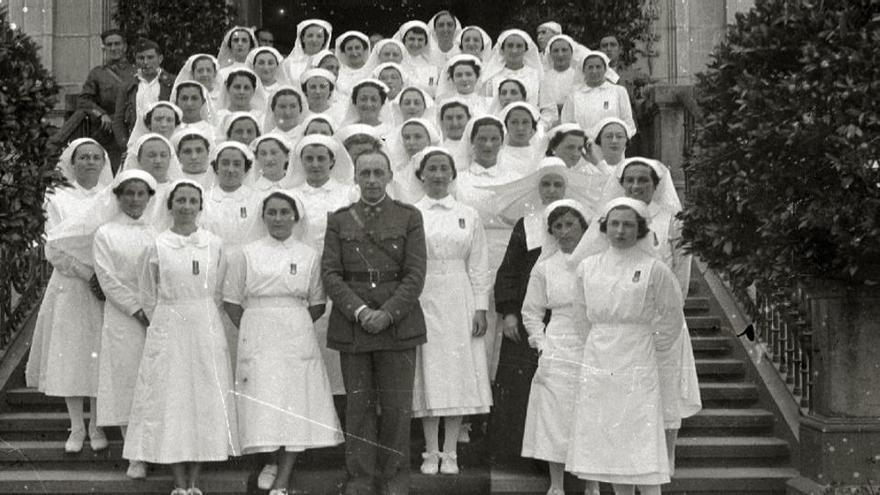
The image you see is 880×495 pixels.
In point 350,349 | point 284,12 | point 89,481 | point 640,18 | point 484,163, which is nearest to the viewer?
point 350,349

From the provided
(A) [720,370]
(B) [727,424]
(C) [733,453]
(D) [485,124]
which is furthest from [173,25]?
(C) [733,453]

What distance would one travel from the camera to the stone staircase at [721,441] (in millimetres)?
8430

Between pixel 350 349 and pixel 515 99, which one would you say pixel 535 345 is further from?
pixel 515 99

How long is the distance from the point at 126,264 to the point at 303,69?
5.10 metres

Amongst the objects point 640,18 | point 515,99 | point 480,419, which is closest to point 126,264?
point 480,419

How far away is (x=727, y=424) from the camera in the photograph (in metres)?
9.09

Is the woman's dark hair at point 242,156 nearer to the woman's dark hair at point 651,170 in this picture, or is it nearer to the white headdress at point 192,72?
the woman's dark hair at point 651,170

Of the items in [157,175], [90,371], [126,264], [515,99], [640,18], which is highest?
[640,18]

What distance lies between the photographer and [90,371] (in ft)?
29.0

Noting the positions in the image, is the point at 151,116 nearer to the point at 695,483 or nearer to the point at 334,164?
the point at 334,164

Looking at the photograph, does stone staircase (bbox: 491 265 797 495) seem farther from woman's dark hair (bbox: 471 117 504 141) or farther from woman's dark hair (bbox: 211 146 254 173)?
woman's dark hair (bbox: 211 146 254 173)

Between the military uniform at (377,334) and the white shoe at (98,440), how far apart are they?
1.76 meters

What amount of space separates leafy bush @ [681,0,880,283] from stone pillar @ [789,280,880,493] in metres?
0.39

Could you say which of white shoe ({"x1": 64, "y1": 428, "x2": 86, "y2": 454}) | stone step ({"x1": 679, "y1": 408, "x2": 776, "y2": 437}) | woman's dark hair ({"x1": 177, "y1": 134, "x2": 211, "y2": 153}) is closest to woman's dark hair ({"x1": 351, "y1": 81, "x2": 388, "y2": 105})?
woman's dark hair ({"x1": 177, "y1": 134, "x2": 211, "y2": 153})
